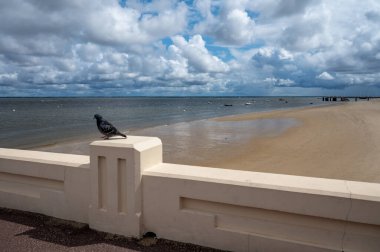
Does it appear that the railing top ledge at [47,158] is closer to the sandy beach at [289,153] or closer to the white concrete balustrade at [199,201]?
the white concrete balustrade at [199,201]

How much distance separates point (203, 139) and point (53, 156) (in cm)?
1834

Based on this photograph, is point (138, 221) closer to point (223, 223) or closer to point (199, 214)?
point (199, 214)

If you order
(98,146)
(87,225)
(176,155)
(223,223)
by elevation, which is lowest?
(176,155)

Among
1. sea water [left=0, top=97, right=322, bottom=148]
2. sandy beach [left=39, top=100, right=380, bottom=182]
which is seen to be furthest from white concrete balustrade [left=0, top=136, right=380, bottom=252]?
sea water [left=0, top=97, right=322, bottom=148]

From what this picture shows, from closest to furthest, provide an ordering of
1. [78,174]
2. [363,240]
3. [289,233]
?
[363,240], [289,233], [78,174]

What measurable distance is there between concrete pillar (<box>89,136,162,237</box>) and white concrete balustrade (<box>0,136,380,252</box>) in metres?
0.01

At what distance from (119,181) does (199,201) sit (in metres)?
0.98

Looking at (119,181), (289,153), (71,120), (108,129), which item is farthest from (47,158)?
(71,120)


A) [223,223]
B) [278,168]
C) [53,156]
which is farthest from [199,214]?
[278,168]

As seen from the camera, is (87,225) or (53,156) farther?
(53,156)

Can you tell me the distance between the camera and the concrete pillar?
3705 millimetres

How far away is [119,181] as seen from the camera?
3.80 meters

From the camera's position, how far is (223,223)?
11.6ft

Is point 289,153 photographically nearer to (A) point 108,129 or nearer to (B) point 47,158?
(A) point 108,129
